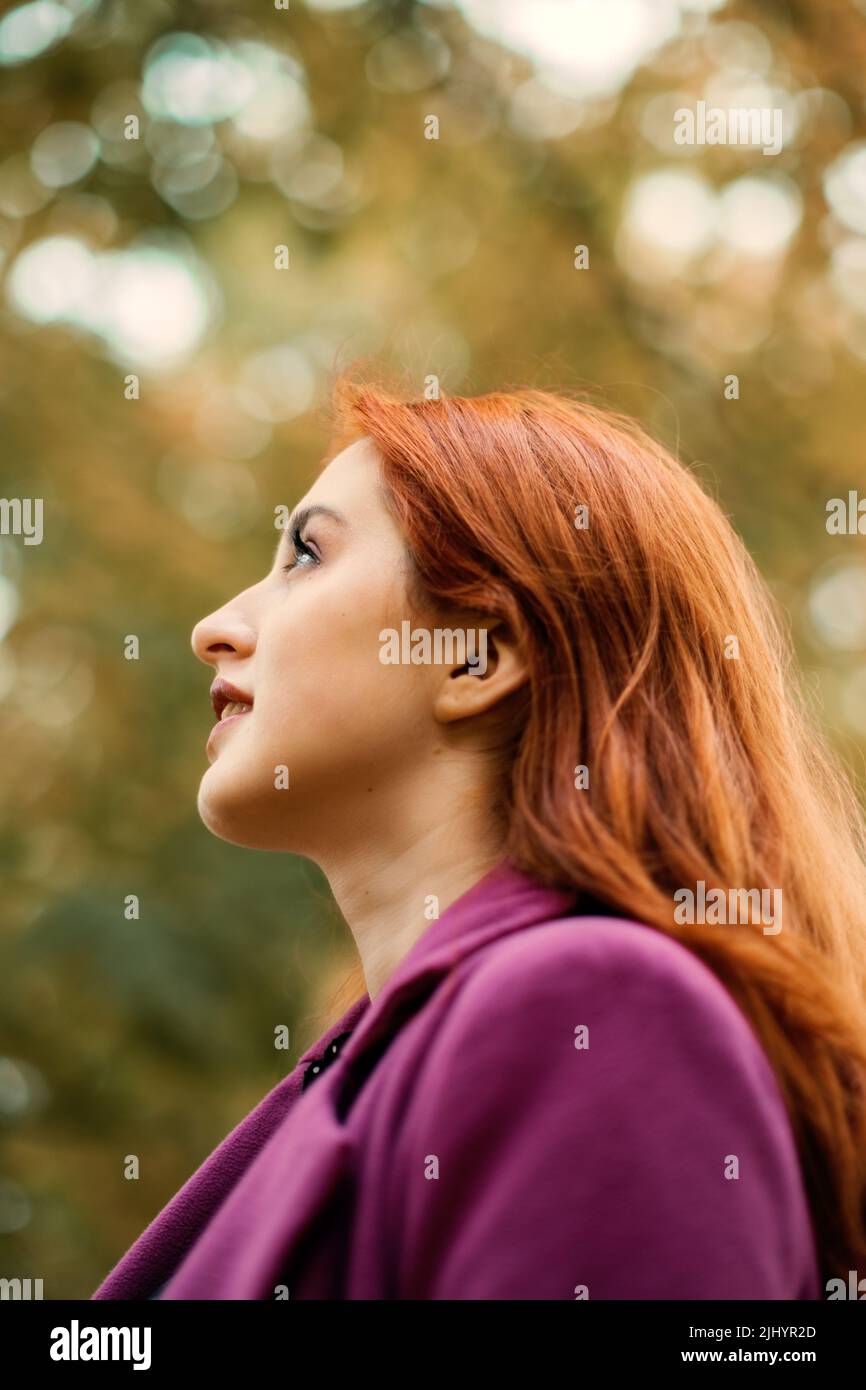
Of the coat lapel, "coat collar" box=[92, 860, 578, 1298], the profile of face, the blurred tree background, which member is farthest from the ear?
the blurred tree background

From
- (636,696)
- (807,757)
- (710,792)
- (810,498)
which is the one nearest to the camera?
(710,792)

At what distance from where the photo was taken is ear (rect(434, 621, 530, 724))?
6.25 ft

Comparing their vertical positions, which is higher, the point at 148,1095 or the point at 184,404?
the point at 184,404

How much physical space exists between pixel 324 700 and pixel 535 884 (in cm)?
40

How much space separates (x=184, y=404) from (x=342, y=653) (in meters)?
4.58

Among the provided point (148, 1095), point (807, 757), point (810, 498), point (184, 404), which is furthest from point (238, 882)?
point (807, 757)

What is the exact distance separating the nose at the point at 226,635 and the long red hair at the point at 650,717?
245 mm

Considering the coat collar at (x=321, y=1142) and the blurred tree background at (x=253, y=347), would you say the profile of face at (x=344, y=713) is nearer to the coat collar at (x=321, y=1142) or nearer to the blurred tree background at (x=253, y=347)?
the coat collar at (x=321, y=1142)

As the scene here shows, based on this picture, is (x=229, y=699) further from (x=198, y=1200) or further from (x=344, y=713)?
(x=198, y=1200)

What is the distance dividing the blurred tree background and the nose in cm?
338

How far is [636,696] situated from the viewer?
1.84m

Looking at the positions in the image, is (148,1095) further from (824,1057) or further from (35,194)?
(824,1057)

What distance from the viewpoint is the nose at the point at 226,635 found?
2033 millimetres

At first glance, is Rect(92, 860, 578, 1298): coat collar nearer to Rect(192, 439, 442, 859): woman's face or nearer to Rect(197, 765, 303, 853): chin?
Rect(192, 439, 442, 859): woman's face
